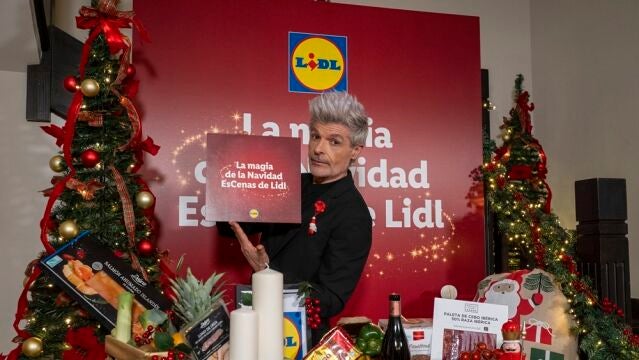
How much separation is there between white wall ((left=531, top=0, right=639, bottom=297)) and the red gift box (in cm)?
172

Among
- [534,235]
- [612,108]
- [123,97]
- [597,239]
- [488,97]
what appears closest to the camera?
Result: [123,97]

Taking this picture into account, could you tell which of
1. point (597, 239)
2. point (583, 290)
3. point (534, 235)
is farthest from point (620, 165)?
point (583, 290)

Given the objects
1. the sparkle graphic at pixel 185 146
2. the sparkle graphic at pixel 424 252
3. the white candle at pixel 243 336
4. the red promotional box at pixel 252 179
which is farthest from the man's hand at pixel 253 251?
the sparkle graphic at pixel 424 252

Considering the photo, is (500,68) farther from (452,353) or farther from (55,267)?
(55,267)

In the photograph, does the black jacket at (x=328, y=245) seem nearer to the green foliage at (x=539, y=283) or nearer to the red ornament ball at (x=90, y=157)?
the red ornament ball at (x=90, y=157)

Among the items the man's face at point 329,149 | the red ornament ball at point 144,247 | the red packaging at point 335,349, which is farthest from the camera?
the man's face at point 329,149

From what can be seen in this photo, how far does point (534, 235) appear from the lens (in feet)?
10.1

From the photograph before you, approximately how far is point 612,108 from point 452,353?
2.68 metres

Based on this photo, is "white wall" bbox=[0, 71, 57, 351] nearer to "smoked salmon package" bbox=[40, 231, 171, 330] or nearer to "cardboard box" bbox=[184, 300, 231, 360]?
"smoked salmon package" bbox=[40, 231, 171, 330]

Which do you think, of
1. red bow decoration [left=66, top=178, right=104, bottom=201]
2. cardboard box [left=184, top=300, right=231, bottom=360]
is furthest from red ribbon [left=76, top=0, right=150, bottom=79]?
cardboard box [left=184, top=300, right=231, bottom=360]

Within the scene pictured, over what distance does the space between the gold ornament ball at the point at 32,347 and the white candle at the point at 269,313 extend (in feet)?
3.03

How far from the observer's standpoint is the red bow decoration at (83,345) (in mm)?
2082

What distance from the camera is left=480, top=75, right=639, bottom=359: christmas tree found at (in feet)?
7.36

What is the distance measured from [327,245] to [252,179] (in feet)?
1.63
